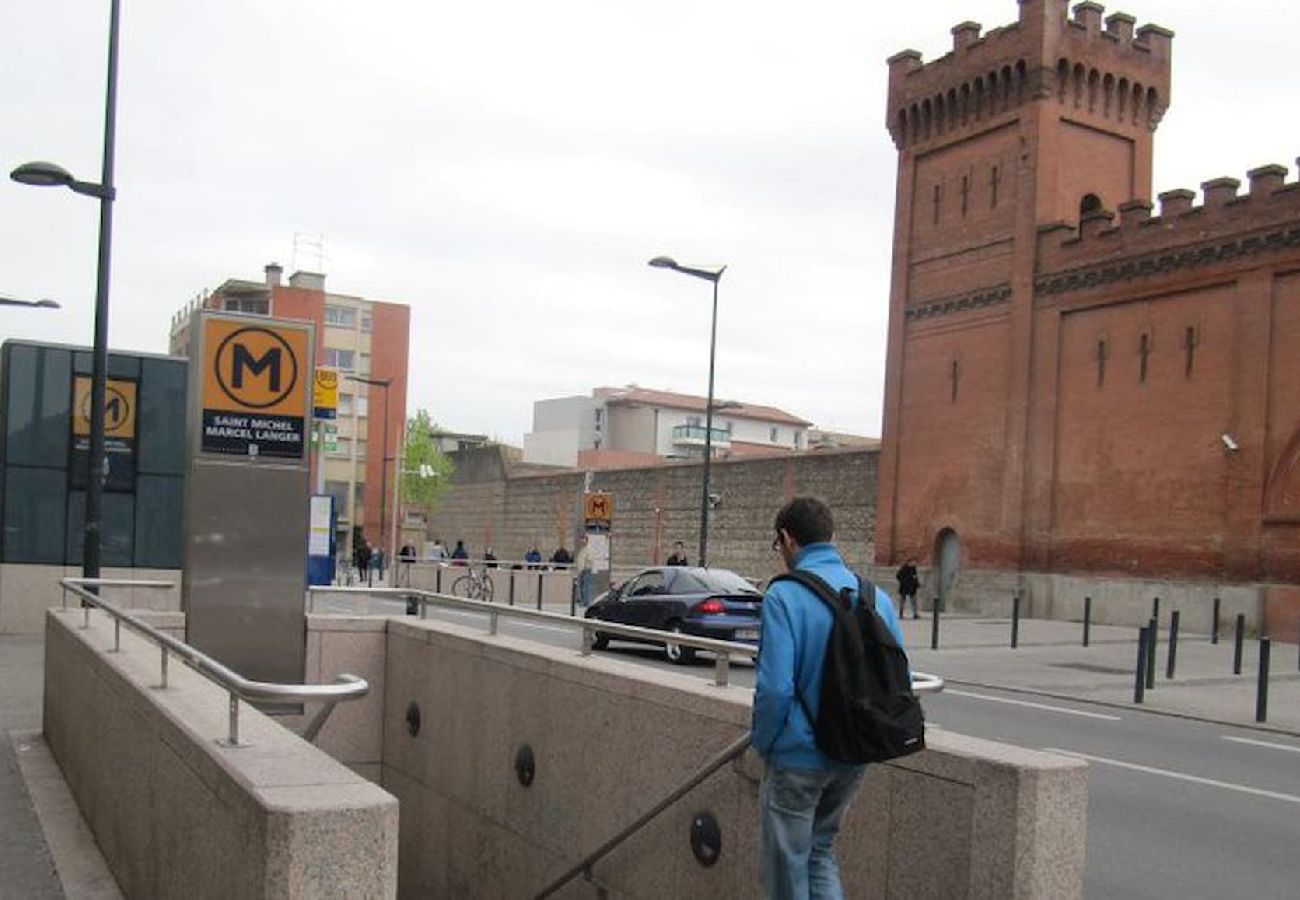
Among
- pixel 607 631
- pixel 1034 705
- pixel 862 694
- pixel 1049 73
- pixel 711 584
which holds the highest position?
pixel 1049 73

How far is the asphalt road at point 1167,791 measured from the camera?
25.1ft

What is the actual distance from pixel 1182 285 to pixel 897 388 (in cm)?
1040

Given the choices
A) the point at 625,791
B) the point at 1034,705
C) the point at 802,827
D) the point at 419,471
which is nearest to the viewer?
the point at 802,827

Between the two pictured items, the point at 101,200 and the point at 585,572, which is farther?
the point at 585,572

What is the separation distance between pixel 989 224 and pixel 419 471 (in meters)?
45.0

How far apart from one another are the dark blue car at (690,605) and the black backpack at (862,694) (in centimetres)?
1414

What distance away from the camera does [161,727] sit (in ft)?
17.6

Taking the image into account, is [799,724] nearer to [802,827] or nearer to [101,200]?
[802,827]

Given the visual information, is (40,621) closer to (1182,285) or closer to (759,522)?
(1182,285)

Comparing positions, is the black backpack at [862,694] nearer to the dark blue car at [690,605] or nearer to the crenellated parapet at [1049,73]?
the dark blue car at [690,605]

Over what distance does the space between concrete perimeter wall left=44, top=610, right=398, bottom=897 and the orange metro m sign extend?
2.62 metres

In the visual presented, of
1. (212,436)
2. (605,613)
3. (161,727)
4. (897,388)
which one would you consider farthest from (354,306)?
(161,727)

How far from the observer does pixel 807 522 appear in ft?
14.9

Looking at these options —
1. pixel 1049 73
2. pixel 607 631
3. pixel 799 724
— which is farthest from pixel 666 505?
pixel 799 724
